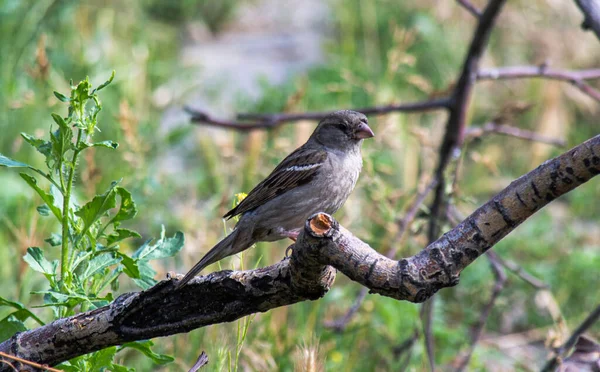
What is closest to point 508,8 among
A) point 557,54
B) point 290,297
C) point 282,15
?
point 557,54

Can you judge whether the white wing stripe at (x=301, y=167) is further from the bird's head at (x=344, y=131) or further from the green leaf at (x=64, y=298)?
the green leaf at (x=64, y=298)

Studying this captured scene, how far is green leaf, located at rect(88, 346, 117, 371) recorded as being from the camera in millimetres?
2812

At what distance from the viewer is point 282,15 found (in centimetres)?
1252

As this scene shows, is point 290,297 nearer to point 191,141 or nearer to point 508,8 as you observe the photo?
point 191,141

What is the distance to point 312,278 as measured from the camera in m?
2.56

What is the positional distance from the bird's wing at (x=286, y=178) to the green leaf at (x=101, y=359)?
123 centimetres

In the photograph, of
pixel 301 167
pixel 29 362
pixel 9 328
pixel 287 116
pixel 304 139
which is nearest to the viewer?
pixel 29 362

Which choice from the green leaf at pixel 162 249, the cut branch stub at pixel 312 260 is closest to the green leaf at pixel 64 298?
the green leaf at pixel 162 249

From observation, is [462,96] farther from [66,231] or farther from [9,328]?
[9,328]

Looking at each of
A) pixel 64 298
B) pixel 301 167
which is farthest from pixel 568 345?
pixel 64 298

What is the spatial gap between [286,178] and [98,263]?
150cm

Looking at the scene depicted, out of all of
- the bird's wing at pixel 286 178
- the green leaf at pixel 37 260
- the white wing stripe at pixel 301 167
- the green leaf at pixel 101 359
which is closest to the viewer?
the green leaf at pixel 37 260

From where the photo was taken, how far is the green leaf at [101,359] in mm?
2812

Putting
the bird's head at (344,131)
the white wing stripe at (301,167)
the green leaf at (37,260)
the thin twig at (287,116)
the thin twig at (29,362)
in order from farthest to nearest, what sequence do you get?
the thin twig at (287,116)
the bird's head at (344,131)
the white wing stripe at (301,167)
the green leaf at (37,260)
the thin twig at (29,362)
